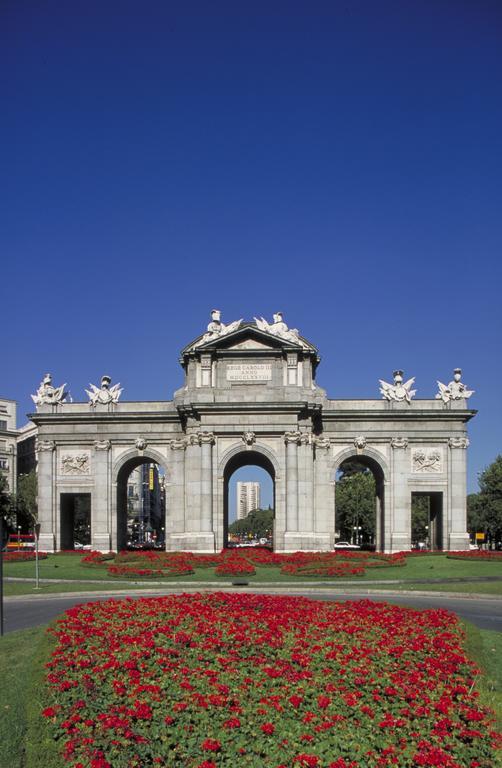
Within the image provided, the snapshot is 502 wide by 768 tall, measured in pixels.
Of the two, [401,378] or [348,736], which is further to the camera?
[401,378]

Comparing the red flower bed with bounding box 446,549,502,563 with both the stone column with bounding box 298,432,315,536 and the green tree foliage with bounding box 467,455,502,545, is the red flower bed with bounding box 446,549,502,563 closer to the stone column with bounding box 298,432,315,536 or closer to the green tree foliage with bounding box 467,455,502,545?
the stone column with bounding box 298,432,315,536

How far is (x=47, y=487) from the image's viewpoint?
217 feet

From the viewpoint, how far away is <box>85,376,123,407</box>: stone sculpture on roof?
6631 cm

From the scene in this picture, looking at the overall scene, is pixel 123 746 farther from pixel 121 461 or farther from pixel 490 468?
pixel 490 468

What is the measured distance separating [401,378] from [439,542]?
1431cm

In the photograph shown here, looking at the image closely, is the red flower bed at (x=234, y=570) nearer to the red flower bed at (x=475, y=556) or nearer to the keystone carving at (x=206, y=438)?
the keystone carving at (x=206, y=438)

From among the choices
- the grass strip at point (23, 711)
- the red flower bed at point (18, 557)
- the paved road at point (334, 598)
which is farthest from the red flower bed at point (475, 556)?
the grass strip at point (23, 711)

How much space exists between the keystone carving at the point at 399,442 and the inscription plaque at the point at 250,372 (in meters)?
11.7

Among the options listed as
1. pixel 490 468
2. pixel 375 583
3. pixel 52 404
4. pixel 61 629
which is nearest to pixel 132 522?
pixel 490 468

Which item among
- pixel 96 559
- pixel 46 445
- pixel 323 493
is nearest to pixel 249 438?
pixel 323 493

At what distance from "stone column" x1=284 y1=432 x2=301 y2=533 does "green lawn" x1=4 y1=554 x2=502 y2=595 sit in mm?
10239

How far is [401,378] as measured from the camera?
6562 centimetres

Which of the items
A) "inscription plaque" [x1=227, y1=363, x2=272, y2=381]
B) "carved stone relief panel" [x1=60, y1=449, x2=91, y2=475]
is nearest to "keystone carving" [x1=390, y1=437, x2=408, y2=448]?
"inscription plaque" [x1=227, y1=363, x2=272, y2=381]

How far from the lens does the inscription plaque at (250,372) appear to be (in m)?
63.1
